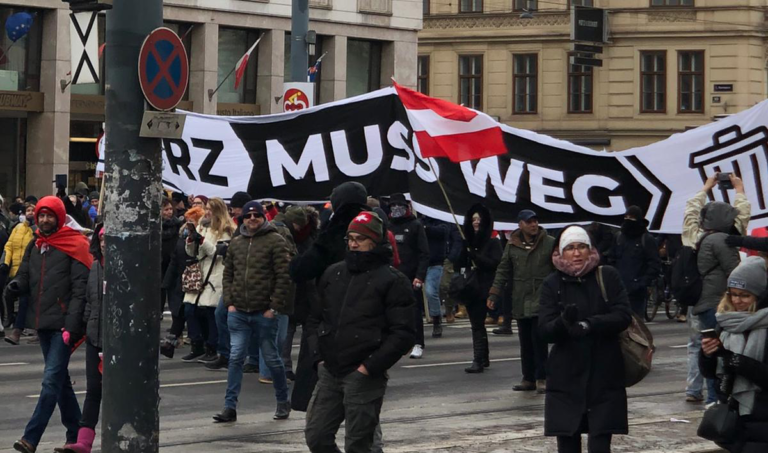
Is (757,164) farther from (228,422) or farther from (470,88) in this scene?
(470,88)

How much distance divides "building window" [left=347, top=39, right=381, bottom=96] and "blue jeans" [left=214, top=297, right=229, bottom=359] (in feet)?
89.7

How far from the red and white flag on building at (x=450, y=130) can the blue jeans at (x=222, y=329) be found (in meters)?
3.20

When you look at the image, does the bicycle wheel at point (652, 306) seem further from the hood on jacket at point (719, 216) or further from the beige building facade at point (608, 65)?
the beige building facade at point (608, 65)

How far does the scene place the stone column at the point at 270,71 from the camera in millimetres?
39406

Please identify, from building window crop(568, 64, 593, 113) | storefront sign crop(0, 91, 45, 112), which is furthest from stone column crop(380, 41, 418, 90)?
building window crop(568, 64, 593, 113)

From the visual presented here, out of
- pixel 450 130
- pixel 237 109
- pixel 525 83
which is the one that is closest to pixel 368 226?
pixel 450 130

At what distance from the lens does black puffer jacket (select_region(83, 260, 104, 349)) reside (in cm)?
984

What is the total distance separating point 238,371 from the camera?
11.8 meters

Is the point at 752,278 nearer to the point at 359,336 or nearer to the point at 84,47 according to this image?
the point at 359,336

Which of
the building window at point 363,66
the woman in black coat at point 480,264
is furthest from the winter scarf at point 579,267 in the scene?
the building window at point 363,66

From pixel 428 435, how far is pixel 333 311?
10.6ft

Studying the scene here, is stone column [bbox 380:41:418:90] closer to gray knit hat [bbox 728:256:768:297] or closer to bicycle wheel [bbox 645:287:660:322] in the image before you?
bicycle wheel [bbox 645:287:660:322]

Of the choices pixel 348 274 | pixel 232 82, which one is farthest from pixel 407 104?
pixel 232 82

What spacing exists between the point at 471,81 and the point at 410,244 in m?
40.6
